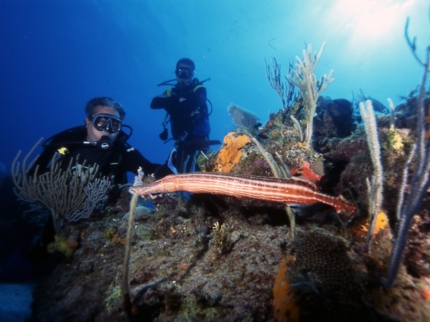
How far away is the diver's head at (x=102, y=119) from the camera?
7.30 m

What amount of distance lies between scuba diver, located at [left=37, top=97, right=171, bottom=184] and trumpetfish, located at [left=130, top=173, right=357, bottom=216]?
3623 millimetres

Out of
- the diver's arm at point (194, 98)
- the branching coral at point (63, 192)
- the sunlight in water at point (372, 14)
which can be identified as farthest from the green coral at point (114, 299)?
the sunlight in water at point (372, 14)

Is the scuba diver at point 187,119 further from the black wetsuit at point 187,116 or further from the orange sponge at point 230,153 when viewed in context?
the orange sponge at point 230,153

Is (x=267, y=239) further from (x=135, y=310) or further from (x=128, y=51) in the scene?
(x=128, y=51)

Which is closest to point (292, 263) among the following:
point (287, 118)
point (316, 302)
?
point (316, 302)

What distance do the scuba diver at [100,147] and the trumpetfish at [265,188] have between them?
3.62 metres

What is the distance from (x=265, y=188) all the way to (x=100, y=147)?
608 centimetres

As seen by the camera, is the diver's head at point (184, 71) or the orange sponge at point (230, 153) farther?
the diver's head at point (184, 71)

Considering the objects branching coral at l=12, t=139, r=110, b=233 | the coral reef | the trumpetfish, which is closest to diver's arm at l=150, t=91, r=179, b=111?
branching coral at l=12, t=139, r=110, b=233

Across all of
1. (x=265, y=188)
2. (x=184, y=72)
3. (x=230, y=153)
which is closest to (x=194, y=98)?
(x=184, y=72)

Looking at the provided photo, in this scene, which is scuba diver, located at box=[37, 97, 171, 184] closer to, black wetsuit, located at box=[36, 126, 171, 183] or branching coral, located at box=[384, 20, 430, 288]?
black wetsuit, located at box=[36, 126, 171, 183]

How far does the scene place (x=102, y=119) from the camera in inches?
290

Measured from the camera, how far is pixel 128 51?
8688 centimetres

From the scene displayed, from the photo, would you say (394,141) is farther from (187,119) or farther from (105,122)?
(187,119)
